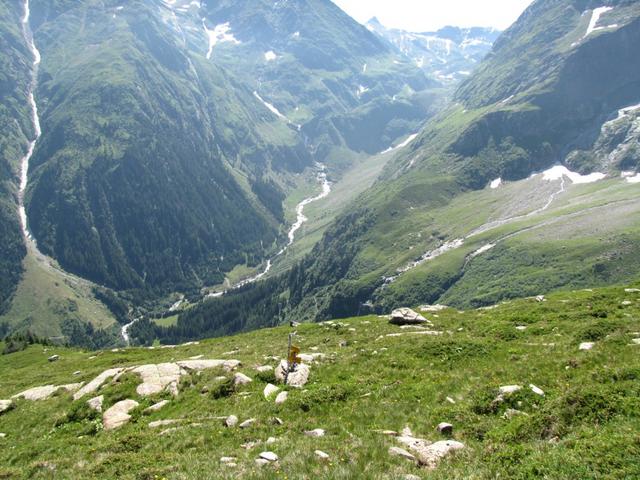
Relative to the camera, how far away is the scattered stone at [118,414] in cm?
2391

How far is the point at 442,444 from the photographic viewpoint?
1485 cm

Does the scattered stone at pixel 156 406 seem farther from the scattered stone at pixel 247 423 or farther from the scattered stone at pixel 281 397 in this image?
the scattered stone at pixel 247 423

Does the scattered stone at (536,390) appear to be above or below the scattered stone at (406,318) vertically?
above

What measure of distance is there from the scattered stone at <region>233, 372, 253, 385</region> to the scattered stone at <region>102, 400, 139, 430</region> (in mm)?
6125

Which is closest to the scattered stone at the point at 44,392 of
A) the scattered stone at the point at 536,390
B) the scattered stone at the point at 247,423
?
the scattered stone at the point at 247,423

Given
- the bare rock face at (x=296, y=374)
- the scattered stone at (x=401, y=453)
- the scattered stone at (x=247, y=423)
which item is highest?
the scattered stone at (x=401, y=453)

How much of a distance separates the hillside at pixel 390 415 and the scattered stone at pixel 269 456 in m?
0.21

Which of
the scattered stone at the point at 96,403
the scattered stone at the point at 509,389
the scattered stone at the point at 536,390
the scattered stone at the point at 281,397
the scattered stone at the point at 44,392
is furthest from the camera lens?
the scattered stone at the point at 44,392

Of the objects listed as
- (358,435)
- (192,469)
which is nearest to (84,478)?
(192,469)

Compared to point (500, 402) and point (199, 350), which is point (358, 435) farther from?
point (199, 350)

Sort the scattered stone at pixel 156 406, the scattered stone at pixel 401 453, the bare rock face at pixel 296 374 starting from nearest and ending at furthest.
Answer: the scattered stone at pixel 401 453
the bare rock face at pixel 296 374
the scattered stone at pixel 156 406

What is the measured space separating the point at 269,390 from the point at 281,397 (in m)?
1.85

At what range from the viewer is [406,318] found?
45.5 m

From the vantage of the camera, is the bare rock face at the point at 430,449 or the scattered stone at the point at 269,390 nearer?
the bare rock face at the point at 430,449
